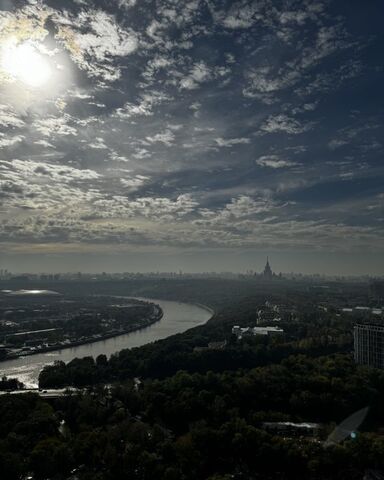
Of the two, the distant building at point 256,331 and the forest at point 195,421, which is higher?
the distant building at point 256,331

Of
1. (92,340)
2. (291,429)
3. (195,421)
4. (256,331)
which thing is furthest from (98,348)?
(291,429)

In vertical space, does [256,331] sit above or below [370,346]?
below

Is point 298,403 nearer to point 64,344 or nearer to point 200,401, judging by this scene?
point 200,401

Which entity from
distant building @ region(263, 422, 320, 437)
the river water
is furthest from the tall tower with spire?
distant building @ region(263, 422, 320, 437)

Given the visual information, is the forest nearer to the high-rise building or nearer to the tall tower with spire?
the high-rise building

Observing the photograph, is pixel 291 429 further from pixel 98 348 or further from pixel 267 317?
pixel 267 317

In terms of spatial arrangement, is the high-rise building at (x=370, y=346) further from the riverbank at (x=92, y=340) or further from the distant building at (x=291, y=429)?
the riverbank at (x=92, y=340)

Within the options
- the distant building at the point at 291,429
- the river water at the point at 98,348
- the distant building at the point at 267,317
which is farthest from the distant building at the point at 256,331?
the distant building at the point at 291,429
